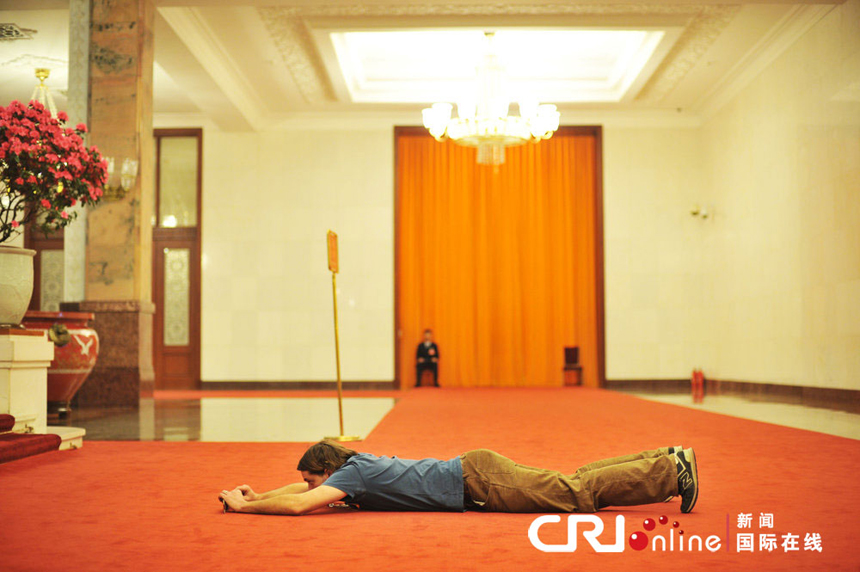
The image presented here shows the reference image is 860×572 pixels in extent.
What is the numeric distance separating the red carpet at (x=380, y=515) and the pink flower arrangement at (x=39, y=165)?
179 cm

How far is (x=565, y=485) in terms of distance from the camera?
10.7 ft

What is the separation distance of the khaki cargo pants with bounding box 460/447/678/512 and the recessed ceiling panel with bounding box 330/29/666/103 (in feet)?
28.8

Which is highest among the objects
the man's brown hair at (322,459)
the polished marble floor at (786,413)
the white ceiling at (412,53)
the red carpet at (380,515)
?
the white ceiling at (412,53)

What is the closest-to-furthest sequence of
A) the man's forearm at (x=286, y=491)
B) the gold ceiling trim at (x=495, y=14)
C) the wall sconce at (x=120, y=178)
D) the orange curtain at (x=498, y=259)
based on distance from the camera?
the man's forearm at (x=286, y=491), the wall sconce at (x=120, y=178), the gold ceiling trim at (x=495, y=14), the orange curtain at (x=498, y=259)

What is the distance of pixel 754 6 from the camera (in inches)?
386

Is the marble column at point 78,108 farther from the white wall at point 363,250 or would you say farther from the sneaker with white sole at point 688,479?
the sneaker with white sole at point 688,479

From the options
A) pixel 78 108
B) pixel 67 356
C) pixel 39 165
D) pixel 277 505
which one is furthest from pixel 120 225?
pixel 277 505

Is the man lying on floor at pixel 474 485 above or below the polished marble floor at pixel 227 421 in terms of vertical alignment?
above

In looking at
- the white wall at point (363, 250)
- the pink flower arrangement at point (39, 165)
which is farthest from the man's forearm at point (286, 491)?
the white wall at point (363, 250)

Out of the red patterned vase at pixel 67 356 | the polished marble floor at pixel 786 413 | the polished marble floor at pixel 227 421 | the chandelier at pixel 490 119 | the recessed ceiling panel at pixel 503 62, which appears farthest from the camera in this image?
the recessed ceiling panel at pixel 503 62

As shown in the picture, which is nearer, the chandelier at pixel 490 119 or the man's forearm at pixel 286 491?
the man's forearm at pixel 286 491

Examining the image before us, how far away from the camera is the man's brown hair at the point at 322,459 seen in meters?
3.27

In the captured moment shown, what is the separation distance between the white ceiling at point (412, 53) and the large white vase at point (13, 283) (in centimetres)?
459

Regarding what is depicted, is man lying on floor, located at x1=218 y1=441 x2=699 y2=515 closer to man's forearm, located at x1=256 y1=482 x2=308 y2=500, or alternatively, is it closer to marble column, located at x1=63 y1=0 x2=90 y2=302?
man's forearm, located at x1=256 y1=482 x2=308 y2=500
